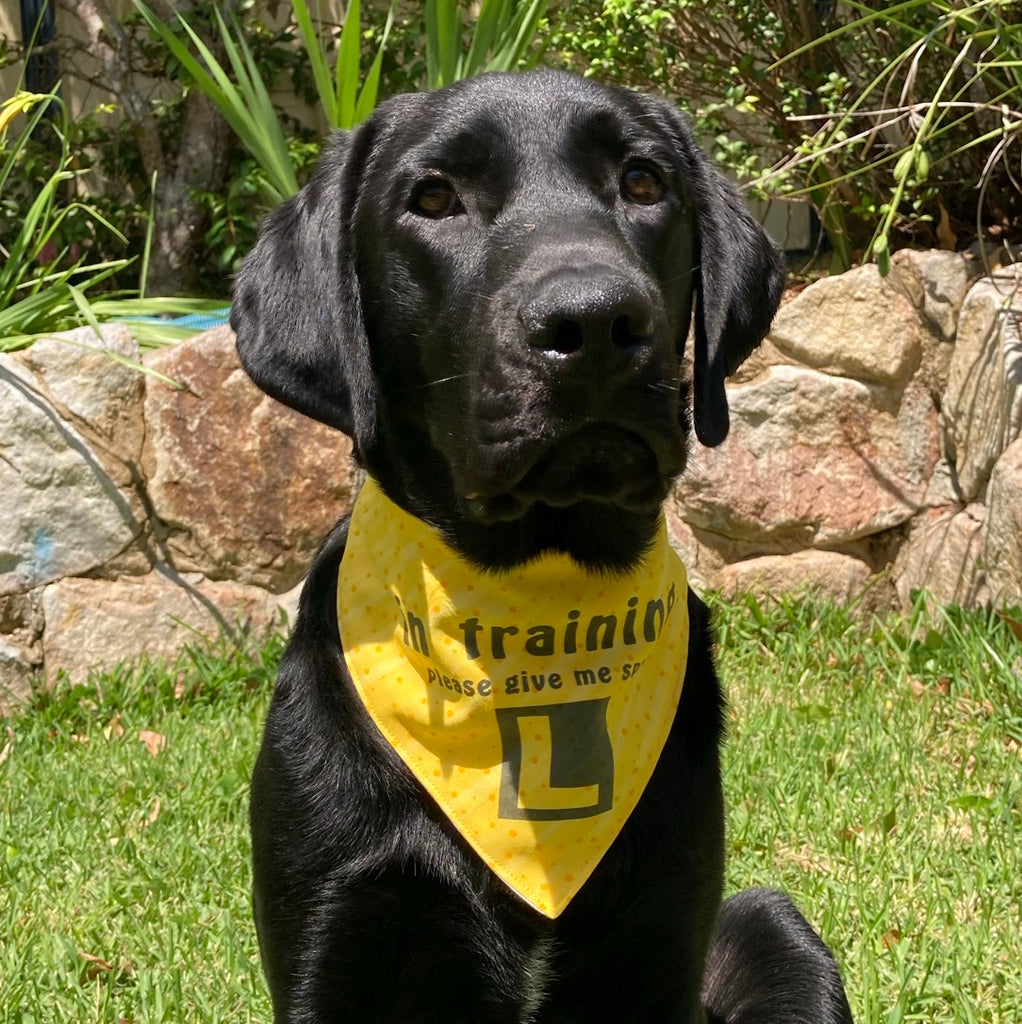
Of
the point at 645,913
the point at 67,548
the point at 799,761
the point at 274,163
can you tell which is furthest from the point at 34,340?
the point at 645,913

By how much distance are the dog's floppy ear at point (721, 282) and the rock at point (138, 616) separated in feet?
8.05

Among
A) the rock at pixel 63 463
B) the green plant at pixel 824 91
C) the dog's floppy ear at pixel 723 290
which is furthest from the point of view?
the green plant at pixel 824 91

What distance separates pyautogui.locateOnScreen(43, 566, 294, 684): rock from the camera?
4199 mm

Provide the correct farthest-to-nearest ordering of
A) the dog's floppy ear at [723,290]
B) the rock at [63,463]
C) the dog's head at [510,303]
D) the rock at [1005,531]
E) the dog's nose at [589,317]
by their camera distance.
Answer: the rock at [63,463], the rock at [1005,531], the dog's floppy ear at [723,290], the dog's head at [510,303], the dog's nose at [589,317]

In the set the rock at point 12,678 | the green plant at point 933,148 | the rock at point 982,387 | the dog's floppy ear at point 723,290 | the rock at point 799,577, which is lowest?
the rock at point 799,577

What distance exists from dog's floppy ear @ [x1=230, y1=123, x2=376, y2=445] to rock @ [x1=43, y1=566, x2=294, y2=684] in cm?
218

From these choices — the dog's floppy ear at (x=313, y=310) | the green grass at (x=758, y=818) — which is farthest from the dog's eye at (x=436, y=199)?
the green grass at (x=758, y=818)

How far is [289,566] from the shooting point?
4434mm

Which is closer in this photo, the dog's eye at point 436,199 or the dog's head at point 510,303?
the dog's head at point 510,303

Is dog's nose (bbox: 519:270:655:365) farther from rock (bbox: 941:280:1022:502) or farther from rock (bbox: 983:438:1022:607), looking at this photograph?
rock (bbox: 941:280:1022:502)

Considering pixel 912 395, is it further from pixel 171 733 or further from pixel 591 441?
pixel 591 441

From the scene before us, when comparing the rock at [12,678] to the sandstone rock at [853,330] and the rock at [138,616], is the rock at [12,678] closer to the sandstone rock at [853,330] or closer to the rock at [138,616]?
the rock at [138,616]

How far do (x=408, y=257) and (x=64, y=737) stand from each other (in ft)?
7.69

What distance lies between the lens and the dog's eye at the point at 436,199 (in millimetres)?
2158
